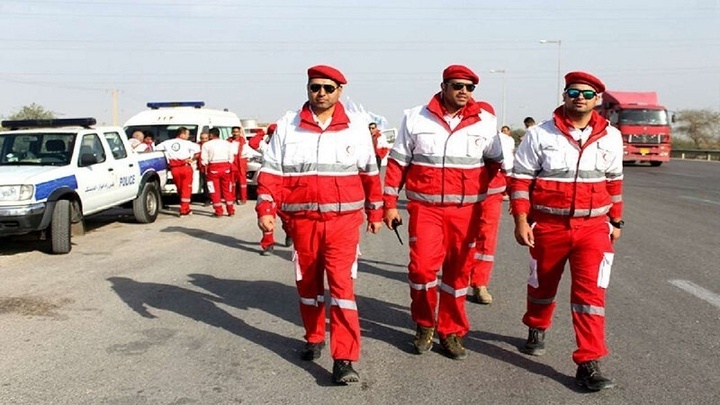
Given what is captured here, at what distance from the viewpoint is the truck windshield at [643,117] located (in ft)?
A: 95.6

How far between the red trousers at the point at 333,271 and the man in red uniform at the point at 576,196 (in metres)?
1.14

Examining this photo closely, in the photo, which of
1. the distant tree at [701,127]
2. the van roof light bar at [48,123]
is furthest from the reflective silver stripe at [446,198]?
the distant tree at [701,127]

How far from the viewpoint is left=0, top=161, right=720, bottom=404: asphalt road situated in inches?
165

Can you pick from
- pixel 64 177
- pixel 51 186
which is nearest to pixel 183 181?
pixel 64 177

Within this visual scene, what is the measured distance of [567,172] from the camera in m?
4.39

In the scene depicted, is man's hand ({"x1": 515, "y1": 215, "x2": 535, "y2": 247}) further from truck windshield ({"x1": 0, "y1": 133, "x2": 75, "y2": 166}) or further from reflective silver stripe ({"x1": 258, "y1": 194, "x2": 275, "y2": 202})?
truck windshield ({"x1": 0, "y1": 133, "x2": 75, "y2": 166})

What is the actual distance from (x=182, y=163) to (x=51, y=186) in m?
4.80

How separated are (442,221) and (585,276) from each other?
104 centimetres

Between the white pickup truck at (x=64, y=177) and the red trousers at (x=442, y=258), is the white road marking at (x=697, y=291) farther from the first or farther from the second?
the white pickup truck at (x=64, y=177)

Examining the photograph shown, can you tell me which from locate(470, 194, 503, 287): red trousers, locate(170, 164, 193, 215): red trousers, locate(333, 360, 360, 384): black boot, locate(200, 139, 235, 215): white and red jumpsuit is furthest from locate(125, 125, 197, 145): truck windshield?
locate(333, 360, 360, 384): black boot

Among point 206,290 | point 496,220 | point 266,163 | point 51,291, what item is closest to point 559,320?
point 496,220

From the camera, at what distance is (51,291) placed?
6941 millimetres

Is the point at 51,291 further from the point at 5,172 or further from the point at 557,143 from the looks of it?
the point at 557,143

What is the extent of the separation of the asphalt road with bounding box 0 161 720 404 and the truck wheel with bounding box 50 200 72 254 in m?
0.17
